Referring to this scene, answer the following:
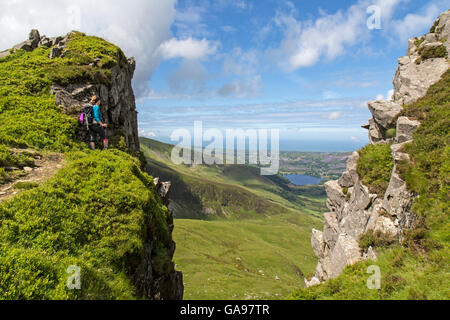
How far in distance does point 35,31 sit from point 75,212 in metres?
39.9

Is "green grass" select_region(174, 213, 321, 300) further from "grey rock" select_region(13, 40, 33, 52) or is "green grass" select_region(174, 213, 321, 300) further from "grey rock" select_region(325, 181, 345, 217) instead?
"grey rock" select_region(13, 40, 33, 52)

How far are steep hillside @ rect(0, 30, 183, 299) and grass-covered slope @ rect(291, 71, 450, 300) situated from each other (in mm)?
10437

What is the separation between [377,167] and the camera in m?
26.2

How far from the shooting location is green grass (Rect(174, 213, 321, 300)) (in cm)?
8269

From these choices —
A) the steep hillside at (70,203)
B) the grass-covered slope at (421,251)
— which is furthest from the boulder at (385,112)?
the steep hillside at (70,203)

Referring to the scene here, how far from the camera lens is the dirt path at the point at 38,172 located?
12.0 m

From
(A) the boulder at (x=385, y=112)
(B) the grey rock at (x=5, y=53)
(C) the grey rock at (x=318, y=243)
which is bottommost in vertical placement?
(C) the grey rock at (x=318, y=243)

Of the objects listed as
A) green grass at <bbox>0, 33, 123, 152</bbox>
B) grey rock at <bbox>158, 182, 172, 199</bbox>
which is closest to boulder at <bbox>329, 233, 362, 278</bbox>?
grey rock at <bbox>158, 182, 172, 199</bbox>

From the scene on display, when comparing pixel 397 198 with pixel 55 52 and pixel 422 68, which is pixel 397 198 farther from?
pixel 55 52

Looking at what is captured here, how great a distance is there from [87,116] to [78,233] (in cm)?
1259

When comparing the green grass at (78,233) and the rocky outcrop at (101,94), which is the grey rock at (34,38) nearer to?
the rocky outcrop at (101,94)

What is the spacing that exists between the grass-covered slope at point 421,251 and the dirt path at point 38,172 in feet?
56.3

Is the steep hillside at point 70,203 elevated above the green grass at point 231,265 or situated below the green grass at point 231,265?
above
